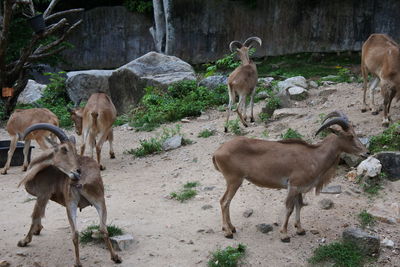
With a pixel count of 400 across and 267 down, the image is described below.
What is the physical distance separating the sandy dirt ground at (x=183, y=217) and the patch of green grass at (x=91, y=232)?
131 millimetres

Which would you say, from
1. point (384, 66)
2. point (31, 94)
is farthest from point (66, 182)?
point (31, 94)

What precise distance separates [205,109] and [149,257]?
8083 millimetres

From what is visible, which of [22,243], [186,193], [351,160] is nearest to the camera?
[22,243]

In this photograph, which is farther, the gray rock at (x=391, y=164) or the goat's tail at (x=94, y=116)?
the goat's tail at (x=94, y=116)

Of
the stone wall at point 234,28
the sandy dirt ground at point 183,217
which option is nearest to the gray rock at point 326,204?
the sandy dirt ground at point 183,217

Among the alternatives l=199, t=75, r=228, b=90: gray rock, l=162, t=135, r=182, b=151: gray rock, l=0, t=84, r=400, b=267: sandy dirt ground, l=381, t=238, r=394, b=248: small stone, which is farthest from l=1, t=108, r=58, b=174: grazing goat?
l=381, t=238, r=394, b=248: small stone

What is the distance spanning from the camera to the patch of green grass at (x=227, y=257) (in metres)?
6.70

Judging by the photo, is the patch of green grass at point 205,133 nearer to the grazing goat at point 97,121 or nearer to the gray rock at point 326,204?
the grazing goat at point 97,121

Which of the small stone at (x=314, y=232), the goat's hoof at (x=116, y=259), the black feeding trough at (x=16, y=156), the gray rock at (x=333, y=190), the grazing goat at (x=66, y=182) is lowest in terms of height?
the black feeding trough at (x=16, y=156)

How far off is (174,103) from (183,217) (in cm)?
681

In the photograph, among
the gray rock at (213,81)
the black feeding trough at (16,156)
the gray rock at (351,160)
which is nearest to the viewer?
the gray rock at (351,160)

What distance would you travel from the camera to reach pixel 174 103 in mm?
14688

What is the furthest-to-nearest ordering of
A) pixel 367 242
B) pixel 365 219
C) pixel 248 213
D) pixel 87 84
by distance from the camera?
pixel 87 84 → pixel 248 213 → pixel 365 219 → pixel 367 242

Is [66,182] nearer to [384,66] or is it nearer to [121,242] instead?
[121,242]
